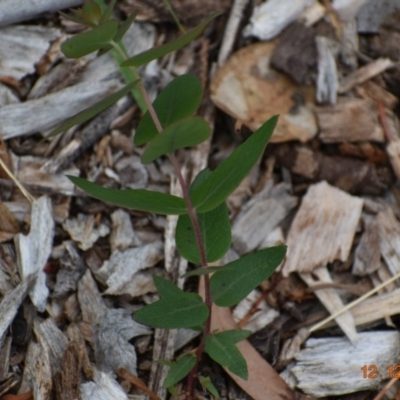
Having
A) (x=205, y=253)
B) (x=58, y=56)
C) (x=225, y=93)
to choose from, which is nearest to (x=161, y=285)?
(x=205, y=253)

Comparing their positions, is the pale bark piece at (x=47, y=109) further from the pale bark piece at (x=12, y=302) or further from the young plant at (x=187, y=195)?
the young plant at (x=187, y=195)

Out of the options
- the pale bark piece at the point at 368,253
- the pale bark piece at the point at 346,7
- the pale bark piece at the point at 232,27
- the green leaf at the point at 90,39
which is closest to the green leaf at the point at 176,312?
the green leaf at the point at 90,39

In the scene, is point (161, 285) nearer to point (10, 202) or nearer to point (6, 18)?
Result: point (10, 202)

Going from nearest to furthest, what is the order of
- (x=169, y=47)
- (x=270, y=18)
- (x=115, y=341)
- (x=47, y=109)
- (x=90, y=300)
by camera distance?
(x=169, y=47)
(x=115, y=341)
(x=90, y=300)
(x=47, y=109)
(x=270, y=18)

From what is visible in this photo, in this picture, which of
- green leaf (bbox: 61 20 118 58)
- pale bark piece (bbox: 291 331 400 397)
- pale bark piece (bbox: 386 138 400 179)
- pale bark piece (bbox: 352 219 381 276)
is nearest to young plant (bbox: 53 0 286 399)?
green leaf (bbox: 61 20 118 58)

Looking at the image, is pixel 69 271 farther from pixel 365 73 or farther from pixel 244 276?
pixel 365 73

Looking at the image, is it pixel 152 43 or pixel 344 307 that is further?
pixel 152 43

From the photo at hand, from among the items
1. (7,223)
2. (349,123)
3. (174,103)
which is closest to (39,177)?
(7,223)
